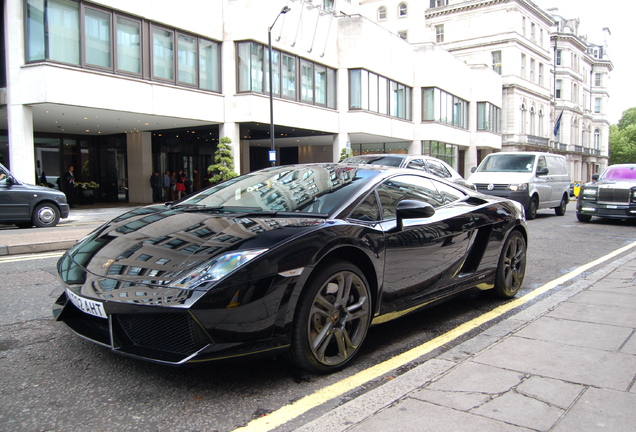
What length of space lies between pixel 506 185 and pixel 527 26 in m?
52.5

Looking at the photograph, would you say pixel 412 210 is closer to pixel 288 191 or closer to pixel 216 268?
pixel 288 191

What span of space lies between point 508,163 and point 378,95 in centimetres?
1748

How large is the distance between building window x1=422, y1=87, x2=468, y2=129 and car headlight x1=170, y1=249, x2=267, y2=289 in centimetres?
3651

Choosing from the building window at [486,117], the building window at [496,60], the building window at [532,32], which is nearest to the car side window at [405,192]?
the building window at [486,117]

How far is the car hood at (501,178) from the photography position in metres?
14.9

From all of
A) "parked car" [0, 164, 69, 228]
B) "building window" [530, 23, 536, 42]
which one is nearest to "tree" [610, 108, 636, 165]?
"building window" [530, 23, 536, 42]

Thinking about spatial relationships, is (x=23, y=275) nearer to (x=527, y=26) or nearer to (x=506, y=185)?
(x=506, y=185)

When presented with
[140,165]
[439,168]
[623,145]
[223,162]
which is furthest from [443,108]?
[623,145]

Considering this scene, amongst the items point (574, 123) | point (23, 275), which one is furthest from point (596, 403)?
point (574, 123)

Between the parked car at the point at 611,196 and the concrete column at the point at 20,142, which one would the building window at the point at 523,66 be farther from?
the concrete column at the point at 20,142

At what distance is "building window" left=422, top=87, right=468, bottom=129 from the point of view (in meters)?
37.6

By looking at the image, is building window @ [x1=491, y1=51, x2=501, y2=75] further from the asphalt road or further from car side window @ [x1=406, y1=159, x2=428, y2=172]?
the asphalt road

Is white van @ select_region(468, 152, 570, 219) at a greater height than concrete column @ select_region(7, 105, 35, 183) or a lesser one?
lesser

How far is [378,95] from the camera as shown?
105ft
